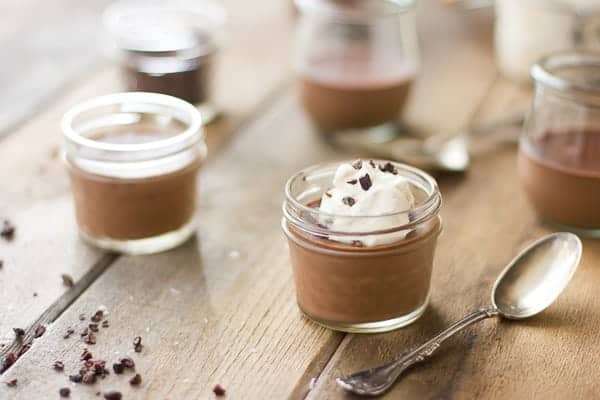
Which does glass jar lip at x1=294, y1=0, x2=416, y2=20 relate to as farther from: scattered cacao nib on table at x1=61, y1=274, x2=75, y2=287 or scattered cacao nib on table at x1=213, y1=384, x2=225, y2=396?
scattered cacao nib on table at x1=213, y1=384, x2=225, y2=396

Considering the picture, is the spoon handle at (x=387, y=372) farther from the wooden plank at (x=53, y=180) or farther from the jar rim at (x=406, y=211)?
the wooden plank at (x=53, y=180)

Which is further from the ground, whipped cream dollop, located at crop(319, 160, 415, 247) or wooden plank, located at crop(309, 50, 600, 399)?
whipped cream dollop, located at crop(319, 160, 415, 247)

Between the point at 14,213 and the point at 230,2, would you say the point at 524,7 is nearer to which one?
the point at 230,2

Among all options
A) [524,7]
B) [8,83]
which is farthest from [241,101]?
[524,7]

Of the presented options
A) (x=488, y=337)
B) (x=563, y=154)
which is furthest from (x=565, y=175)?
(x=488, y=337)

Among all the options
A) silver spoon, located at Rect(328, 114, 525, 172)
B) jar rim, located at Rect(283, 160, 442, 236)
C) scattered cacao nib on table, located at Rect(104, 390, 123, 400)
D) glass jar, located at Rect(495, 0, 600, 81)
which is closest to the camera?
scattered cacao nib on table, located at Rect(104, 390, 123, 400)

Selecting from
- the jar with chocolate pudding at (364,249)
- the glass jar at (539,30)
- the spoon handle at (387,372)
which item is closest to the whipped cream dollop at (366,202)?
the jar with chocolate pudding at (364,249)

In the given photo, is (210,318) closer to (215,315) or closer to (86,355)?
(215,315)

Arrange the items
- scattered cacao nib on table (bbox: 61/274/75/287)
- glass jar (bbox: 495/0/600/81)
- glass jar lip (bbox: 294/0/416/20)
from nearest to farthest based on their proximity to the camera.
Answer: scattered cacao nib on table (bbox: 61/274/75/287) < glass jar lip (bbox: 294/0/416/20) < glass jar (bbox: 495/0/600/81)

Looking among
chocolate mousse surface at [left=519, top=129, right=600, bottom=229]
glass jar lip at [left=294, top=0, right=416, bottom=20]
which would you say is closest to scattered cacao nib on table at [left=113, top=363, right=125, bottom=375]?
chocolate mousse surface at [left=519, top=129, right=600, bottom=229]
